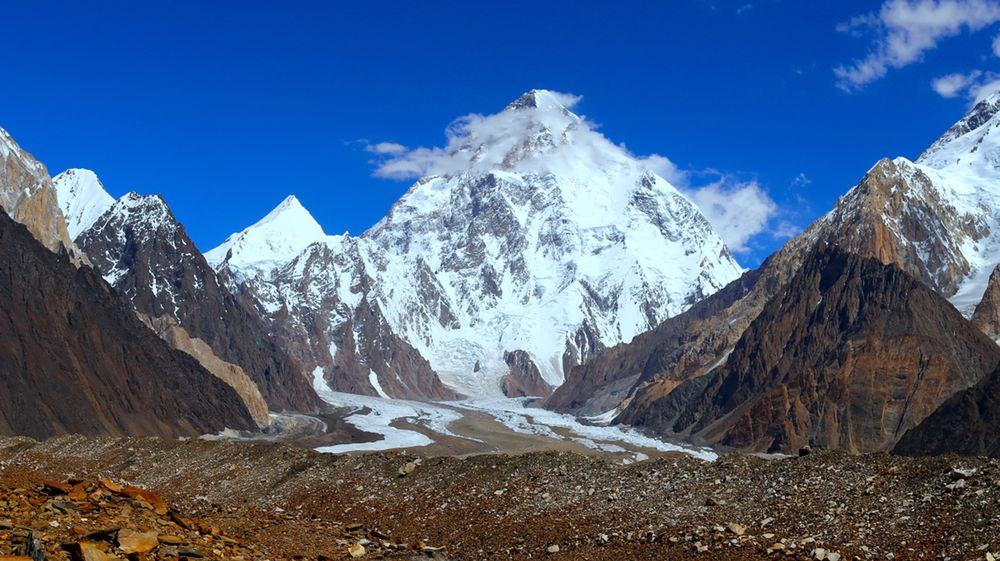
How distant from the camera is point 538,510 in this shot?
111ft

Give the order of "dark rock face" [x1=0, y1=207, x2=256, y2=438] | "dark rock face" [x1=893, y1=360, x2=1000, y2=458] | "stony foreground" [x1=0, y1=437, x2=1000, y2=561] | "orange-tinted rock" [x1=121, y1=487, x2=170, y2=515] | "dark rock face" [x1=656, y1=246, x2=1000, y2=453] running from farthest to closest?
"dark rock face" [x1=656, y1=246, x2=1000, y2=453], "dark rock face" [x1=0, y1=207, x2=256, y2=438], "dark rock face" [x1=893, y1=360, x2=1000, y2=458], "orange-tinted rock" [x1=121, y1=487, x2=170, y2=515], "stony foreground" [x1=0, y1=437, x2=1000, y2=561]

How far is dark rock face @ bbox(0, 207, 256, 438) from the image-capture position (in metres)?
120

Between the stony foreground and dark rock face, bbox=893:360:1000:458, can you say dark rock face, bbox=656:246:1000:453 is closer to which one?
dark rock face, bbox=893:360:1000:458

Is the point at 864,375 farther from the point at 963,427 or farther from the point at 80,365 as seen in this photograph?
the point at 80,365

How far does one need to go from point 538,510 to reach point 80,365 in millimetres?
118226

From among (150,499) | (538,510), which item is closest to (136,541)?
(150,499)

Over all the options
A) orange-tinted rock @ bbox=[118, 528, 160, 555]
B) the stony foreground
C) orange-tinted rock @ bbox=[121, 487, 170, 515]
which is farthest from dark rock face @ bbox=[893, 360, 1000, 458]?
orange-tinted rock @ bbox=[118, 528, 160, 555]

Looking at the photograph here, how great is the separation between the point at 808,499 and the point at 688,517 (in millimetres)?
3337

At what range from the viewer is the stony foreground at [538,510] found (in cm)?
2227

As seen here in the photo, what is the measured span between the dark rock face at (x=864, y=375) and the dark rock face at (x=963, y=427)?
68.6 ft

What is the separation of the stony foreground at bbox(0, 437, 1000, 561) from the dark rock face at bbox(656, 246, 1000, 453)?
359ft

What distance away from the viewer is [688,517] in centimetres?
3086

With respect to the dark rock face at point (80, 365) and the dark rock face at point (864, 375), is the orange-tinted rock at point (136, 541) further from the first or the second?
the dark rock face at point (864, 375)

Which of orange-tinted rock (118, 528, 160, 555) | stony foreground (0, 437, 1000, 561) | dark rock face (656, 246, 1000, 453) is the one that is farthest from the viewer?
dark rock face (656, 246, 1000, 453)
